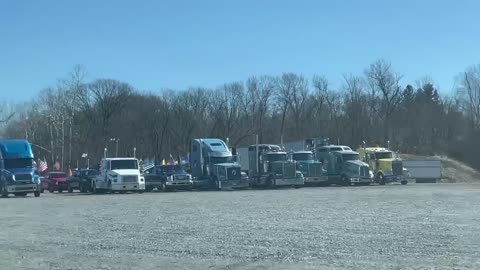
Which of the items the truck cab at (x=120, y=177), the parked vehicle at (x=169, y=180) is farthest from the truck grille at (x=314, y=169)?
the truck cab at (x=120, y=177)

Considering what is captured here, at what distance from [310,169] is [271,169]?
4.36 m

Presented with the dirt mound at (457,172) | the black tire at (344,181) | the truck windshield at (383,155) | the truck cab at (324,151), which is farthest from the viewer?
the dirt mound at (457,172)

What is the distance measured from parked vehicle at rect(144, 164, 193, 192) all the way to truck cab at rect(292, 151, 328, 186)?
33.4 ft

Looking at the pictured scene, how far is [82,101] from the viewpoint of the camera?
11238 cm

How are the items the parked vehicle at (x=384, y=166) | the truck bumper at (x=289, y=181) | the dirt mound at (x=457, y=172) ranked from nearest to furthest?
the truck bumper at (x=289, y=181) → the parked vehicle at (x=384, y=166) → the dirt mound at (x=457, y=172)

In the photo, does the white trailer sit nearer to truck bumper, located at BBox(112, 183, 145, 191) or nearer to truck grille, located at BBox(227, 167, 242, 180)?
truck grille, located at BBox(227, 167, 242, 180)

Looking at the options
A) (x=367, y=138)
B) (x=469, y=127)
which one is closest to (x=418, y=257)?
(x=469, y=127)

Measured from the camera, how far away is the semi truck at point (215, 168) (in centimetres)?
5144

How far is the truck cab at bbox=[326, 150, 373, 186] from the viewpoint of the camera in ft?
190

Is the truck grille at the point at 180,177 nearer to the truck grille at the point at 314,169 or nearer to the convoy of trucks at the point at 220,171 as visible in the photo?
the convoy of trucks at the point at 220,171

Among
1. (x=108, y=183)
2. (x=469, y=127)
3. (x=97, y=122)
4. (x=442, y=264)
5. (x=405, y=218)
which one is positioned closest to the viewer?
(x=442, y=264)

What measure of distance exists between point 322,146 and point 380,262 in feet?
161

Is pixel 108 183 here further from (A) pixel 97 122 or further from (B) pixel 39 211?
(A) pixel 97 122

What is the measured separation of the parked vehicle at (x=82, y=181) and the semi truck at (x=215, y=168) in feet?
25.1
